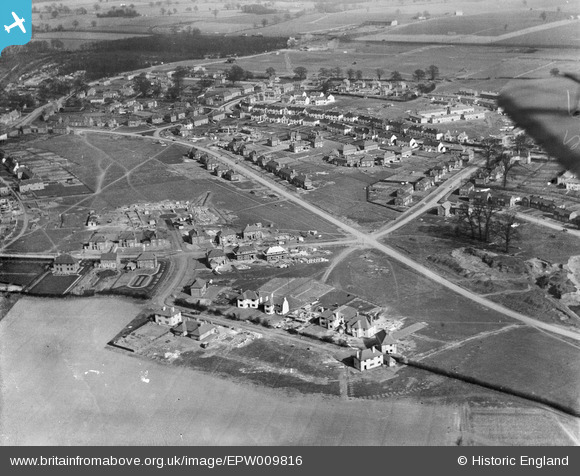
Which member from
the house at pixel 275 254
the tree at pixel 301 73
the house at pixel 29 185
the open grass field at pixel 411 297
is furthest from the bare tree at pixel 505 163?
the tree at pixel 301 73

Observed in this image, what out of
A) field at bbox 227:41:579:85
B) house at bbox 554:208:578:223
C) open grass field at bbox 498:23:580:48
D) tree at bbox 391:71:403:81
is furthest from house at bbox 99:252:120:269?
open grass field at bbox 498:23:580:48

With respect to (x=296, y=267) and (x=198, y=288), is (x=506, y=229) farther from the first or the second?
(x=198, y=288)

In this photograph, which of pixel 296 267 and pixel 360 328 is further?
pixel 296 267

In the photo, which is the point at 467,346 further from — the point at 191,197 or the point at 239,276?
the point at 191,197

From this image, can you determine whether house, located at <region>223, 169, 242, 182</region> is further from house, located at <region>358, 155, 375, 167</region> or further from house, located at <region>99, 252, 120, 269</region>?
house, located at <region>99, 252, 120, 269</region>

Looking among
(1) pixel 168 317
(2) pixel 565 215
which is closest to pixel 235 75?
(2) pixel 565 215
